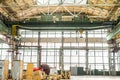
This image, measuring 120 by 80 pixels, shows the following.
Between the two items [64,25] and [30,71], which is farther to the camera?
[64,25]

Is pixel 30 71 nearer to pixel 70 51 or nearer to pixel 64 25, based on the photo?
pixel 64 25

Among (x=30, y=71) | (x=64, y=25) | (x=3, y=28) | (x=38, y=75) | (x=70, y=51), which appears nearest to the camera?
(x=38, y=75)

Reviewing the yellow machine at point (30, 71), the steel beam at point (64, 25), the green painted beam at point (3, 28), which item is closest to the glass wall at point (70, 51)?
the steel beam at point (64, 25)

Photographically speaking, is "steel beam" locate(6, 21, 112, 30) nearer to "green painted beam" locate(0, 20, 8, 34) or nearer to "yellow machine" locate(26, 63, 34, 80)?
"green painted beam" locate(0, 20, 8, 34)

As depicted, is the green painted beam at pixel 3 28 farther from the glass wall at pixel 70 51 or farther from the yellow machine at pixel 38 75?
the glass wall at pixel 70 51

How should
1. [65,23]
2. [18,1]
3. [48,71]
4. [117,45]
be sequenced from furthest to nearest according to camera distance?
[117,45] → [18,1] → [65,23] → [48,71]

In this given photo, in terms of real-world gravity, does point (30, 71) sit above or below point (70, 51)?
Answer: below

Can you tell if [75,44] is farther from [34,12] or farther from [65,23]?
[65,23]

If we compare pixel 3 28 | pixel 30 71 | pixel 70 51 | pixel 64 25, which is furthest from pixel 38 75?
pixel 70 51

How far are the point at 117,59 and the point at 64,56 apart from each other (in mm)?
7823

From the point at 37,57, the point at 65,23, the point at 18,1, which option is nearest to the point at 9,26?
the point at 18,1

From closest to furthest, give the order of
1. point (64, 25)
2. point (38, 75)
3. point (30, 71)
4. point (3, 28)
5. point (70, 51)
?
point (38, 75)
point (30, 71)
point (3, 28)
point (64, 25)
point (70, 51)

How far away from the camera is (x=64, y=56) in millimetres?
34375

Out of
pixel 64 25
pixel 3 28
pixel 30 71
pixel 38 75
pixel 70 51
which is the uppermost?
pixel 64 25
